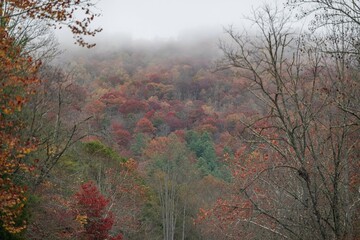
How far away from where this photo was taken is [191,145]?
50188 mm

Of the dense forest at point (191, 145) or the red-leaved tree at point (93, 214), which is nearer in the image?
the dense forest at point (191, 145)

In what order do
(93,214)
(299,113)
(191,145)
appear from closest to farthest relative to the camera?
(299,113), (93,214), (191,145)

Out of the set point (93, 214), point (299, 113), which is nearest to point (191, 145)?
point (93, 214)

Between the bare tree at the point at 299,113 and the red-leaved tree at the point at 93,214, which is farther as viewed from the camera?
the red-leaved tree at the point at 93,214

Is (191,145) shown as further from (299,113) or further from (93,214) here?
(299,113)

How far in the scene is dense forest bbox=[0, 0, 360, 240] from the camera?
6.62 meters


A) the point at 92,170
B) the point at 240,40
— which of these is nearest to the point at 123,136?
the point at 92,170

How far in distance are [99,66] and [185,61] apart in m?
24.3

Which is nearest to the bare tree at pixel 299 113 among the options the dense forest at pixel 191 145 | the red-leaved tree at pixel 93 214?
the dense forest at pixel 191 145

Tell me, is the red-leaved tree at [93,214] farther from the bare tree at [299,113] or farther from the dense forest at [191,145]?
the bare tree at [299,113]

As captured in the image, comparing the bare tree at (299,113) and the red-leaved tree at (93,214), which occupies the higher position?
the bare tree at (299,113)

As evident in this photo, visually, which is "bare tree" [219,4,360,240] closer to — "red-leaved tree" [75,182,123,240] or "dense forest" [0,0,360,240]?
"dense forest" [0,0,360,240]

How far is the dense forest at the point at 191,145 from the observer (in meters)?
6.62

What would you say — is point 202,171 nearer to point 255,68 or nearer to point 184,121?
point 184,121
